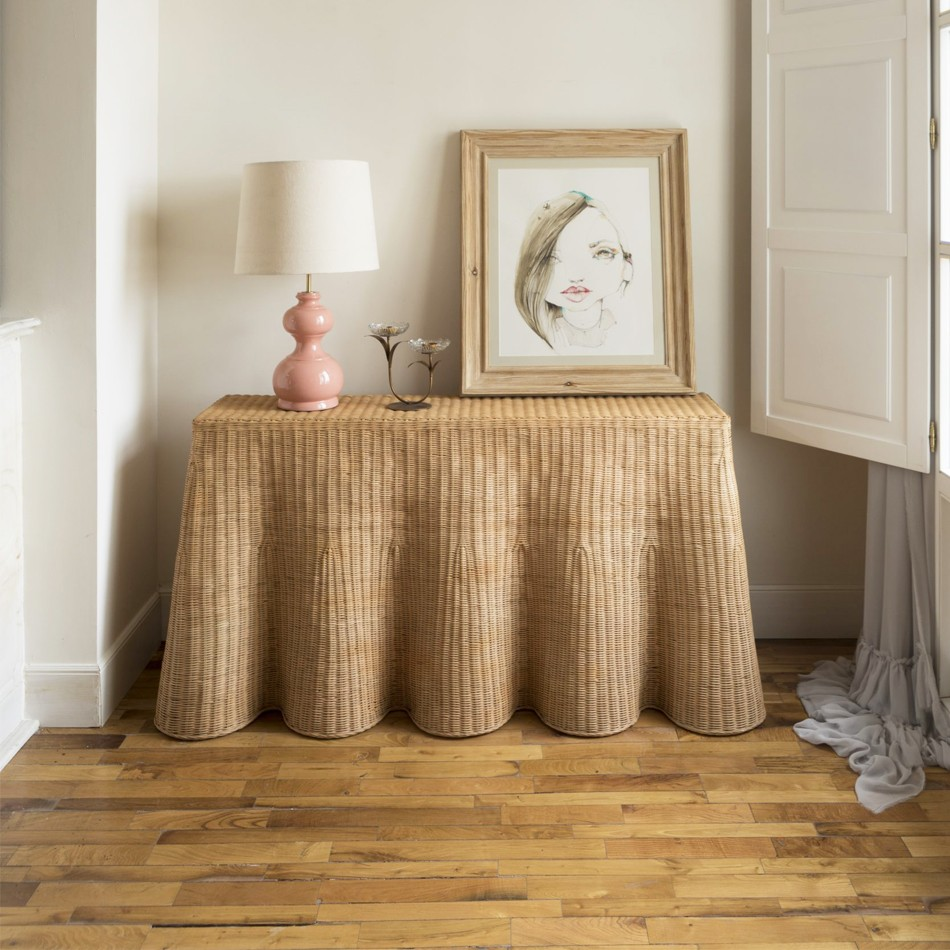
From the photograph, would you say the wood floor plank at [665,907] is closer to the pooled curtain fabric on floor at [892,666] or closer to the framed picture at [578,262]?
the pooled curtain fabric on floor at [892,666]

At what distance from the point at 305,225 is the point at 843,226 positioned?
4.48ft

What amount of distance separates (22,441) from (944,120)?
2336mm

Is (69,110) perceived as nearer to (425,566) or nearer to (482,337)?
(482,337)

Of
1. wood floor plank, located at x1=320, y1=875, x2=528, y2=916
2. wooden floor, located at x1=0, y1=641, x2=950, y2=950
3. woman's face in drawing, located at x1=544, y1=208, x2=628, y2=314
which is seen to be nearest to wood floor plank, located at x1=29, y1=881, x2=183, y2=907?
wooden floor, located at x1=0, y1=641, x2=950, y2=950

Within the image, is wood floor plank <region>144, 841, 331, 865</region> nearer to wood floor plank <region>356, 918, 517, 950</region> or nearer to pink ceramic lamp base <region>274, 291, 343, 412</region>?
wood floor plank <region>356, 918, 517, 950</region>

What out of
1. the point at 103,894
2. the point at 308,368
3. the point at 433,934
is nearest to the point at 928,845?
the point at 433,934

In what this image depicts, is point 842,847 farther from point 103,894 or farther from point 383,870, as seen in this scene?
point 103,894

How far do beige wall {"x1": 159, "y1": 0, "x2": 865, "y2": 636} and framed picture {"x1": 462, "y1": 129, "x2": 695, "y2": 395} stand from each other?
3.9 inches

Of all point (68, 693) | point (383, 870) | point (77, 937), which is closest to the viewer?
point (77, 937)

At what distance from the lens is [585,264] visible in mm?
3053

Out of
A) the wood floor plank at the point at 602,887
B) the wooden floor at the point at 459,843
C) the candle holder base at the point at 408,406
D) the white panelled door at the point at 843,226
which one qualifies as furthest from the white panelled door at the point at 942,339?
the candle holder base at the point at 408,406

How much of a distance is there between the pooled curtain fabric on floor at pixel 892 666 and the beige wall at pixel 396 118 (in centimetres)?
74

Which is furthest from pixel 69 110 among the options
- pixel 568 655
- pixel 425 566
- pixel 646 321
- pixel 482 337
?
pixel 568 655

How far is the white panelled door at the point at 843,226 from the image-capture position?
8.64ft
